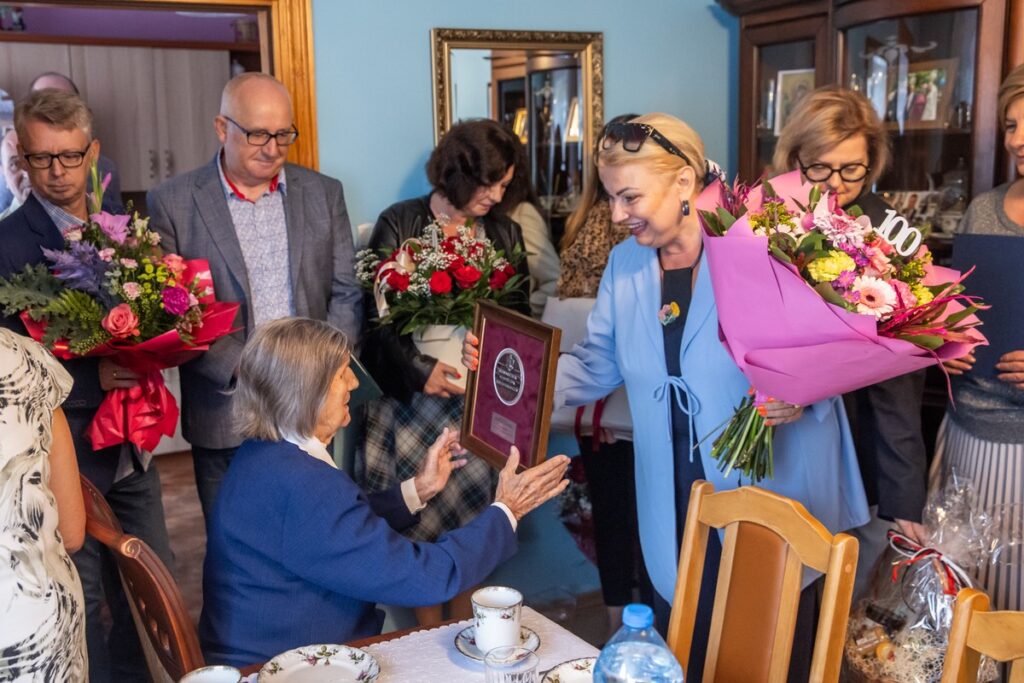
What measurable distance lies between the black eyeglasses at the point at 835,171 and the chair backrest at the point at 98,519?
1.76 meters

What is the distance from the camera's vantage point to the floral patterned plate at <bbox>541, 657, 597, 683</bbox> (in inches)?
61.4

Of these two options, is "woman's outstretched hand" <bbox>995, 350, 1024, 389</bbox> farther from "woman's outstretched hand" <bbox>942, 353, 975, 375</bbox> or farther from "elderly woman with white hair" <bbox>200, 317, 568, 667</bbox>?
"elderly woman with white hair" <bbox>200, 317, 568, 667</bbox>

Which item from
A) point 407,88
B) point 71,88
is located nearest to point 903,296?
point 407,88

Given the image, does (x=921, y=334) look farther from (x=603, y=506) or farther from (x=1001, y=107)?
(x=603, y=506)

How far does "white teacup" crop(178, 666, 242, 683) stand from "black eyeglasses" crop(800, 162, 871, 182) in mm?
1784

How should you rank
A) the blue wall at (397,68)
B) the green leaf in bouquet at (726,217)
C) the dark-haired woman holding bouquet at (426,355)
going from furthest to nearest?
1. the blue wall at (397,68)
2. the dark-haired woman holding bouquet at (426,355)
3. the green leaf in bouquet at (726,217)

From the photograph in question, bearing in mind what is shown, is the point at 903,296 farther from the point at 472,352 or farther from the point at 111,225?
the point at 111,225

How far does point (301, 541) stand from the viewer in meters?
1.82

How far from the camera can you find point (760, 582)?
170 centimetres

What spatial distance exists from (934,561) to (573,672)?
3.30 ft

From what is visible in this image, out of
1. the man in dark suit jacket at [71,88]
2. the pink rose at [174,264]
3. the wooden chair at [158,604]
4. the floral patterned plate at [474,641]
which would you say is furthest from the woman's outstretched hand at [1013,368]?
the man in dark suit jacket at [71,88]

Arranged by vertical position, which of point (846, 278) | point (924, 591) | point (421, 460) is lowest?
point (924, 591)

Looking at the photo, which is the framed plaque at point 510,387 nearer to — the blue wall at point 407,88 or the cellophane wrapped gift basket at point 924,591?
the cellophane wrapped gift basket at point 924,591

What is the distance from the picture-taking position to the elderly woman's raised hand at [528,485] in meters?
1.99
